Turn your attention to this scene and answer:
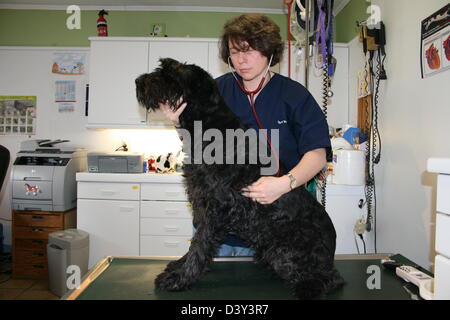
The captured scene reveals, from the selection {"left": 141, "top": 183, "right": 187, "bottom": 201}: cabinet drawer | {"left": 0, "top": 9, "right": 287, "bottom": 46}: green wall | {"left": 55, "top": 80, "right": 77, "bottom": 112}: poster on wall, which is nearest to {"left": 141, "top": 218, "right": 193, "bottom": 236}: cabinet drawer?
{"left": 141, "top": 183, "right": 187, "bottom": 201}: cabinet drawer

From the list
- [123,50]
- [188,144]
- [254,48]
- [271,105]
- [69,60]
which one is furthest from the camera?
[69,60]

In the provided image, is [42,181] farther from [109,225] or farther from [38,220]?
[109,225]

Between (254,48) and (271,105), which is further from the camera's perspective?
(271,105)

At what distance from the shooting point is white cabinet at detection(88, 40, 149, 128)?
12.7 feet

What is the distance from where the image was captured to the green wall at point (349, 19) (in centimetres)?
337

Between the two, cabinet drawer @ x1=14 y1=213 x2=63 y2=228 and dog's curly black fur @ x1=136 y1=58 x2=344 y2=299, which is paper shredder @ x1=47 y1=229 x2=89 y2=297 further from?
dog's curly black fur @ x1=136 y1=58 x2=344 y2=299

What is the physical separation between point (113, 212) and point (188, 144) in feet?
8.69

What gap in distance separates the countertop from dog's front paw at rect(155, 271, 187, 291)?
7.53ft

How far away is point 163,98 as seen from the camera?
1.23 meters

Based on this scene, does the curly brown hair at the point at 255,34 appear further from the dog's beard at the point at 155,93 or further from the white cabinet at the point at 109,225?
the white cabinet at the point at 109,225

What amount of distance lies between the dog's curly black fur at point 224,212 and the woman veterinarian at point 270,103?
54mm

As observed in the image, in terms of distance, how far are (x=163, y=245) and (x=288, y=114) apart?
258 centimetres

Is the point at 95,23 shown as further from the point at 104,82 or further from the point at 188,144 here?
the point at 188,144
